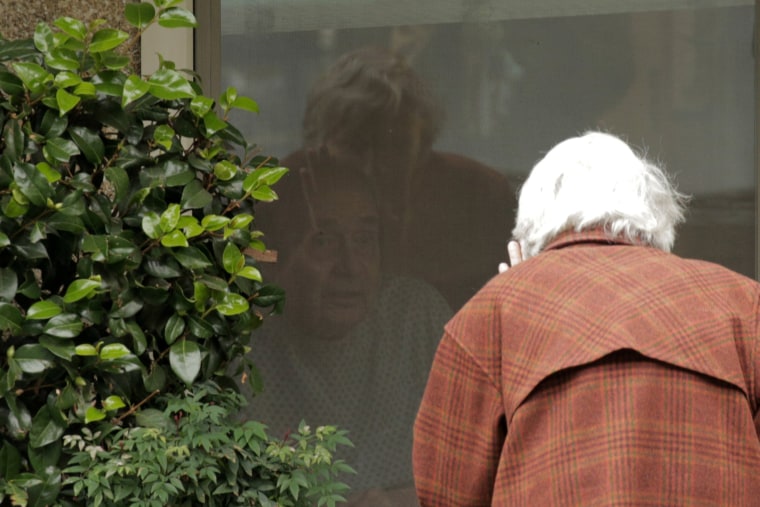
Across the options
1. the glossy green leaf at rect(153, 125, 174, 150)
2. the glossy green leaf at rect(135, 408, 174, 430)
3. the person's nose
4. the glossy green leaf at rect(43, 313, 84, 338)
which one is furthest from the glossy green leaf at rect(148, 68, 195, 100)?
the person's nose

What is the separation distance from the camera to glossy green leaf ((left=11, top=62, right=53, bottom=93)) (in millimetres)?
2797

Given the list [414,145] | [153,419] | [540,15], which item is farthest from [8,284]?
[540,15]

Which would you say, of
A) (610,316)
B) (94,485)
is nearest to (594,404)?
(610,316)

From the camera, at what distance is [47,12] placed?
11.0ft

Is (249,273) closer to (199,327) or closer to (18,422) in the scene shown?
(199,327)

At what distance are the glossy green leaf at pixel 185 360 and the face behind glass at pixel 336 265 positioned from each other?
849mm

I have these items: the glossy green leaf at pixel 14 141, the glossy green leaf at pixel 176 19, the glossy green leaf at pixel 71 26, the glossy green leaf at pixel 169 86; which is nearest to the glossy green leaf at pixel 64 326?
the glossy green leaf at pixel 14 141

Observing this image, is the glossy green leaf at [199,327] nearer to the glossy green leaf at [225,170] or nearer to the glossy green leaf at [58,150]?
the glossy green leaf at [225,170]

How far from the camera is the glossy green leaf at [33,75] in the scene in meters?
2.80

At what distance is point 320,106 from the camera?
3.76m

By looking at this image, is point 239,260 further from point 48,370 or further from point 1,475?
point 1,475

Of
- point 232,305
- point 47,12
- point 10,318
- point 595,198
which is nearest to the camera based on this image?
point 595,198

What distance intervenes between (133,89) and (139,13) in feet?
0.80

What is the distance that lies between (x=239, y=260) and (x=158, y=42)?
993mm
